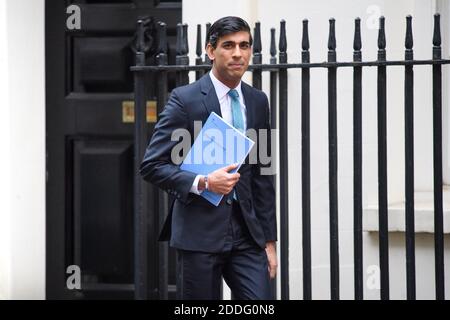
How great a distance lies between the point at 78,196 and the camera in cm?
745

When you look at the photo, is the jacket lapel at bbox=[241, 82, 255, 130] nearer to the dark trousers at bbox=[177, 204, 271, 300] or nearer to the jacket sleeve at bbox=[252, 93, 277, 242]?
the jacket sleeve at bbox=[252, 93, 277, 242]

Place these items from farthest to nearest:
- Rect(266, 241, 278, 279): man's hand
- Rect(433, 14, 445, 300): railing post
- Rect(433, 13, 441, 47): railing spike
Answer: Rect(433, 14, 445, 300): railing post, Rect(433, 13, 441, 47): railing spike, Rect(266, 241, 278, 279): man's hand

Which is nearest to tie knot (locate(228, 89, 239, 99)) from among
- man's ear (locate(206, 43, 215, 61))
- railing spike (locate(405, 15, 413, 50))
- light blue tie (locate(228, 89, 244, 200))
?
light blue tie (locate(228, 89, 244, 200))

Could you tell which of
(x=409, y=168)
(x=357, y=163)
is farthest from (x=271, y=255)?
(x=409, y=168)

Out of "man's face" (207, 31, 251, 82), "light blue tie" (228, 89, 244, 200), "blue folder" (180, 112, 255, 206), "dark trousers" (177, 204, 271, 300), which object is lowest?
"dark trousers" (177, 204, 271, 300)

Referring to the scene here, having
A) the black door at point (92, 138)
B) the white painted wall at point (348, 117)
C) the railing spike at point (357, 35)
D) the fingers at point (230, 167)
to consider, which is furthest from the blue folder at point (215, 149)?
the black door at point (92, 138)

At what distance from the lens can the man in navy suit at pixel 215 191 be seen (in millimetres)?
5066

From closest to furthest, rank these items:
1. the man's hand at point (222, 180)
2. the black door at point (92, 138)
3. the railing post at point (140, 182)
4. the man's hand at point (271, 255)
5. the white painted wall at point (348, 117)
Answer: the man's hand at point (222, 180) < the man's hand at point (271, 255) < the railing post at point (140, 182) < the white painted wall at point (348, 117) < the black door at point (92, 138)

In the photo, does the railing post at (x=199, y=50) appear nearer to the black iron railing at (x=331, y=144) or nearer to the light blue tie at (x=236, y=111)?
the black iron railing at (x=331, y=144)

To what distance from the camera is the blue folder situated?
502 centimetres

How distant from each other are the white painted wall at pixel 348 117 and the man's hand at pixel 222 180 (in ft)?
5.84

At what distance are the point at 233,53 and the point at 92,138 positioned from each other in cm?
257
